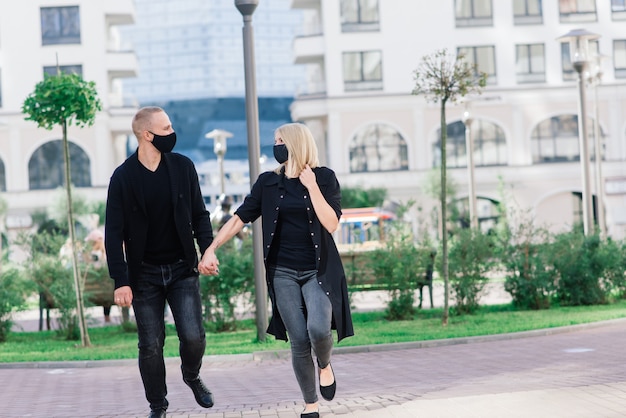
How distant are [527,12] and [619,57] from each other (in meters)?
4.96

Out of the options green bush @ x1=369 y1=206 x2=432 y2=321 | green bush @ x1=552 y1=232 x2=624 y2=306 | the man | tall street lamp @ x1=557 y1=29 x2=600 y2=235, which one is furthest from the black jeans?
tall street lamp @ x1=557 y1=29 x2=600 y2=235

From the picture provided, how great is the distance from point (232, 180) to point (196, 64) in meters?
27.9

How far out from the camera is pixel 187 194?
22.7 ft

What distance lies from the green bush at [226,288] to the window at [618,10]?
43.5m

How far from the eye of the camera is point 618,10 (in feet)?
180

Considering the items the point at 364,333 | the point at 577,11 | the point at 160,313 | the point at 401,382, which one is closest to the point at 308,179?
the point at 160,313

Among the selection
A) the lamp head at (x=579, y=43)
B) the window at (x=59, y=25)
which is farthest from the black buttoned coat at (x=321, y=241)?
the window at (x=59, y=25)

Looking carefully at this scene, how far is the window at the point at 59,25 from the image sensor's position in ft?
180

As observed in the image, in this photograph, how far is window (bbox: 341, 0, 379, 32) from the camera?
Answer: 5400 cm

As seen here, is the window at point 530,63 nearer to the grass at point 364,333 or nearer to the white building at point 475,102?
the white building at point 475,102

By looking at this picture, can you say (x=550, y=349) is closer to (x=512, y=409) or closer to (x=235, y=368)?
(x=235, y=368)

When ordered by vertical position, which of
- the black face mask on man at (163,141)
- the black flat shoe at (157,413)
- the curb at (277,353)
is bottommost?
the curb at (277,353)

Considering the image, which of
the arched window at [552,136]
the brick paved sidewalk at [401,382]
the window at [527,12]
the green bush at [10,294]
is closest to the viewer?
the brick paved sidewalk at [401,382]

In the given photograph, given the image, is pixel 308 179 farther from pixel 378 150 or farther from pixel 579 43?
pixel 378 150
